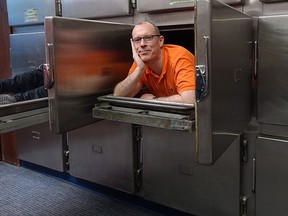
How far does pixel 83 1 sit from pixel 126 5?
359 millimetres

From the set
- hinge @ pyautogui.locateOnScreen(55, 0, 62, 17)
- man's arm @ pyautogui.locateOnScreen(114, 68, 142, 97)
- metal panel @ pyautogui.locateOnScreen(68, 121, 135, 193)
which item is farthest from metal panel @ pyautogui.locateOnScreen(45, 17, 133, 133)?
hinge @ pyautogui.locateOnScreen(55, 0, 62, 17)

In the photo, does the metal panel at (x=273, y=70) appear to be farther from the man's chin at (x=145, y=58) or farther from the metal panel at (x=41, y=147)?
the metal panel at (x=41, y=147)

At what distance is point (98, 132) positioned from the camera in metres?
2.12

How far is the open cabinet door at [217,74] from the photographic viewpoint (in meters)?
1.01

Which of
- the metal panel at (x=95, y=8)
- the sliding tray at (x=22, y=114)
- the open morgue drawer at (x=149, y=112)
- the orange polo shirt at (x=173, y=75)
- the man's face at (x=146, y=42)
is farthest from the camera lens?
the metal panel at (x=95, y=8)

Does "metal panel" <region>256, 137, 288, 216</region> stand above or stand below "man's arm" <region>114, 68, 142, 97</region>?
below

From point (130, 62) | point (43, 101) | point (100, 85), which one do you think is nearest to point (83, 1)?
point (130, 62)

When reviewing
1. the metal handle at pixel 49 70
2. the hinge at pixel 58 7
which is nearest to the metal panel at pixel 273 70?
the metal handle at pixel 49 70

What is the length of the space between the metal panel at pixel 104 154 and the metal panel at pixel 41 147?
0.11 meters

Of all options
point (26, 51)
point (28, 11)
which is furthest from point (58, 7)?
point (26, 51)

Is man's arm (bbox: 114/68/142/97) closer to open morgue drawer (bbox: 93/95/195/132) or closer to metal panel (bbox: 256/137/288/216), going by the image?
open morgue drawer (bbox: 93/95/195/132)

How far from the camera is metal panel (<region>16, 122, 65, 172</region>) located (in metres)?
2.39

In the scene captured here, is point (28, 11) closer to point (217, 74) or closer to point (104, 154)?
point (104, 154)

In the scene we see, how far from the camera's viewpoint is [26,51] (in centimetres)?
241
